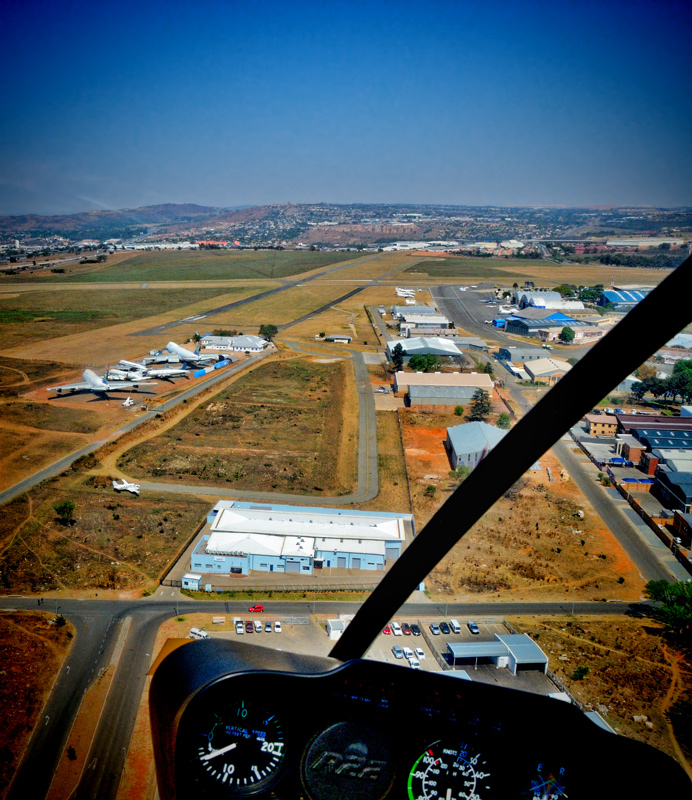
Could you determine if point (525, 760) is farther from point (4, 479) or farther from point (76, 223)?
point (76, 223)

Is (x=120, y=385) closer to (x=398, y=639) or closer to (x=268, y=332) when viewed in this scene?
(x=268, y=332)

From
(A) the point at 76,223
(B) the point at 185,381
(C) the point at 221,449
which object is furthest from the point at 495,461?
(A) the point at 76,223

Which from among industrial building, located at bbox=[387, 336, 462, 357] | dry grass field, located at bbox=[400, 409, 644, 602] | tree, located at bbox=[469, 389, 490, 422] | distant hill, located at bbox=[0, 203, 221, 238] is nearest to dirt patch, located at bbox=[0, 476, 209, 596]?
dry grass field, located at bbox=[400, 409, 644, 602]

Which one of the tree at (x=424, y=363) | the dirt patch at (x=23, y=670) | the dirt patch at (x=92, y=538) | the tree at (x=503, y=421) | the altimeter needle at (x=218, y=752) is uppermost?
the altimeter needle at (x=218, y=752)

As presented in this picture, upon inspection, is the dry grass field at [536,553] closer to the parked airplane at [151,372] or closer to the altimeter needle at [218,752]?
the altimeter needle at [218,752]

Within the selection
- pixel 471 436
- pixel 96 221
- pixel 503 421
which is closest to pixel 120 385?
pixel 471 436

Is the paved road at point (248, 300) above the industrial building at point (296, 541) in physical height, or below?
below

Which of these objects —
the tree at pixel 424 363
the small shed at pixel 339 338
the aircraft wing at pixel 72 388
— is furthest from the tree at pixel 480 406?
the aircraft wing at pixel 72 388

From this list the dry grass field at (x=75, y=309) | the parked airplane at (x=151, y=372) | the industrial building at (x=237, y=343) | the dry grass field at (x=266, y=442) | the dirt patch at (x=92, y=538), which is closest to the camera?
the dirt patch at (x=92, y=538)
